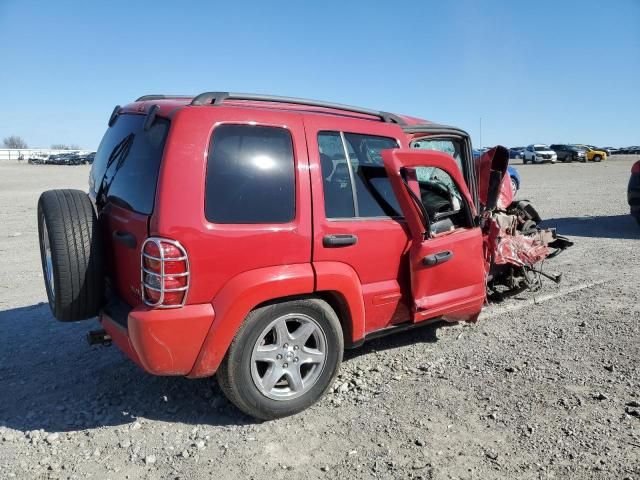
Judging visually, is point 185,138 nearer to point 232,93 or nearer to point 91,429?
point 232,93

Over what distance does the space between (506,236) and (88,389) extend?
4025 mm

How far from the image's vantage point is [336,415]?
3367mm

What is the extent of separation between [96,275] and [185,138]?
1.04 metres

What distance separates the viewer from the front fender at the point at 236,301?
2.94 meters

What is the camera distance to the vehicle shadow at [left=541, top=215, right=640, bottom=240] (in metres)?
9.61

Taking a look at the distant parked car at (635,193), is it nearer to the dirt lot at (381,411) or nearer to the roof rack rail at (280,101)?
the dirt lot at (381,411)

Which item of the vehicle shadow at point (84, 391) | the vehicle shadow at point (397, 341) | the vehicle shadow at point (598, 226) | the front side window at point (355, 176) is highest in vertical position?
the front side window at point (355, 176)

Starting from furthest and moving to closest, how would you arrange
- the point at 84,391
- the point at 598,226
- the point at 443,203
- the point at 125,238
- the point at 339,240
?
the point at 598,226
the point at 443,203
the point at 84,391
the point at 339,240
the point at 125,238

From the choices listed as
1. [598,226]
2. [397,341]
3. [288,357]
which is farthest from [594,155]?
[288,357]

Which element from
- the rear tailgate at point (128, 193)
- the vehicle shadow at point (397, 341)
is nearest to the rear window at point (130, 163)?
the rear tailgate at point (128, 193)

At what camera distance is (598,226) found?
1058cm

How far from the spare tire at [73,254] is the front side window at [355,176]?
Result: 1464 mm

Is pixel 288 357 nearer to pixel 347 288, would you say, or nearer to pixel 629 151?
pixel 347 288

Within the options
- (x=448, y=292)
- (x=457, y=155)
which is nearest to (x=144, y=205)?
(x=448, y=292)
